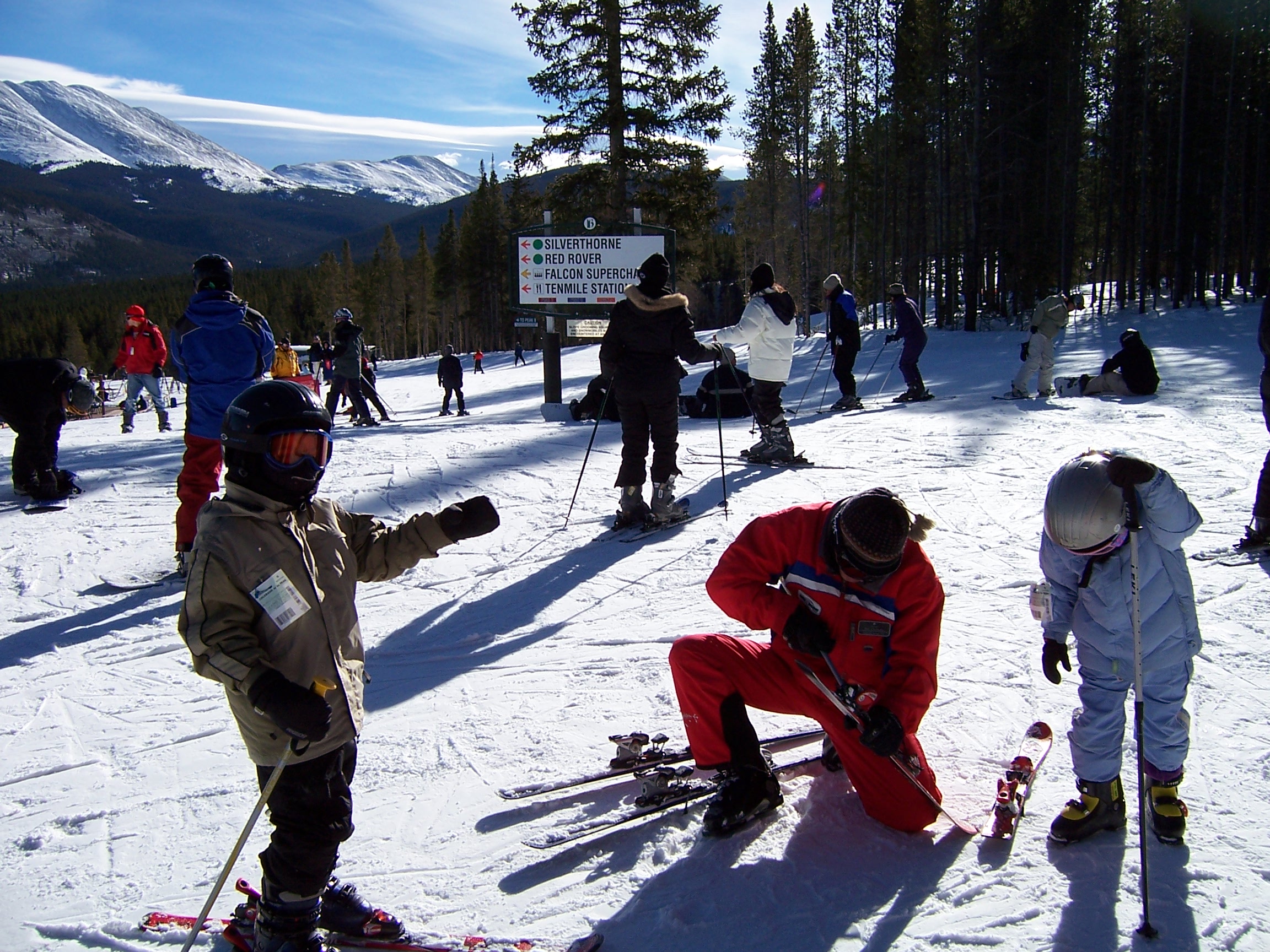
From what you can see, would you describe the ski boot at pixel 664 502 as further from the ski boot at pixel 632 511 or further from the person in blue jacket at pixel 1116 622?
the person in blue jacket at pixel 1116 622

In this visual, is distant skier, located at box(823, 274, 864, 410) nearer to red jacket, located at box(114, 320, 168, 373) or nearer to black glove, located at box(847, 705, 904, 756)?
black glove, located at box(847, 705, 904, 756)

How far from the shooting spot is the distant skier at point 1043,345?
1130 cm

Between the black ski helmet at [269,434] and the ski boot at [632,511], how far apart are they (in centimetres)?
447

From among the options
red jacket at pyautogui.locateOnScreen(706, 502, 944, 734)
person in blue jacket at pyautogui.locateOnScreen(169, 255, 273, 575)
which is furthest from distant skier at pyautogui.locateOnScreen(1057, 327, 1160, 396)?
person in blue jacket at pyautogui.locateOnScreen(169, 255, 273, 575)

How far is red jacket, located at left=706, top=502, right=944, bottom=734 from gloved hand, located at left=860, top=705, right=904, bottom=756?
0.13 meters

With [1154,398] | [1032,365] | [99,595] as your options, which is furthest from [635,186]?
[99,595]

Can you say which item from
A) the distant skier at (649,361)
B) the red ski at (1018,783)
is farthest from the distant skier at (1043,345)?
the red ski at (1018,783)

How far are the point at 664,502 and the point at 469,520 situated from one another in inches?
170

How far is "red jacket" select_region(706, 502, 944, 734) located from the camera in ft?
8.34

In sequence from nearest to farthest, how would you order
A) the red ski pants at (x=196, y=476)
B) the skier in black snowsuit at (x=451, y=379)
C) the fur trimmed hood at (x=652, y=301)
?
the red ski pants at (x=196, y=476)
the fur trimmed hood at (x=652, y=301)
the skier in black snowsuit at (x=451, y=379)

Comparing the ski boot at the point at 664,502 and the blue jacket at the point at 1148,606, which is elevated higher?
the blue jacket at the point at 1148,606

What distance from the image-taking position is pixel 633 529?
641 cm

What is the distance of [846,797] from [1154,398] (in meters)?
10.9

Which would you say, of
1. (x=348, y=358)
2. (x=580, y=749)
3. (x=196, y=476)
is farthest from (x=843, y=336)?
(x=580, y=749)
